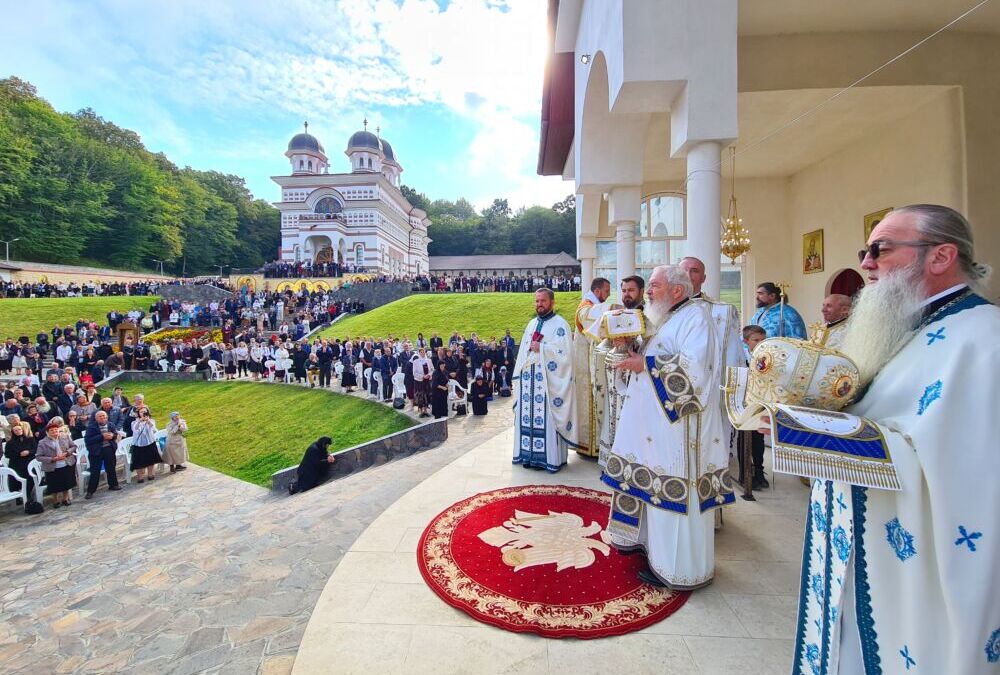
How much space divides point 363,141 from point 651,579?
64397mm

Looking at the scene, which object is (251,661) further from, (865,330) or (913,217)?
Answer: (913,217)

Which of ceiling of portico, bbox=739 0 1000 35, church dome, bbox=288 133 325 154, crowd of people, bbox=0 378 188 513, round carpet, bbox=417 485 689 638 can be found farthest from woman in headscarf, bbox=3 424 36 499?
church dome, bbox=288 133 325 154

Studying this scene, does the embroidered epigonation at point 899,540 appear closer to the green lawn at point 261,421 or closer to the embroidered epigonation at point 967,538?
Answer: the embroidered epigonation at point 967,538

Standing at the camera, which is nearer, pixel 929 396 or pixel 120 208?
pixel 929 396

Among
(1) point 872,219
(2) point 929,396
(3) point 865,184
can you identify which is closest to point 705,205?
(2) point 929,396

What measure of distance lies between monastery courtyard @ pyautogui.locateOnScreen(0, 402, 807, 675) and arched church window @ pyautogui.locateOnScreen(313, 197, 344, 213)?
48272 millimetres

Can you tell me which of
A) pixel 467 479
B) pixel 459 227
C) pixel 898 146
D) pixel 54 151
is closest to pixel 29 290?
pixel 54 151

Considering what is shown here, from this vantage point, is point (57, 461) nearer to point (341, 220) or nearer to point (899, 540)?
point (899, 540)

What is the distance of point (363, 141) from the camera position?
194 ft

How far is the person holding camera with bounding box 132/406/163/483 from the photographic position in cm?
943

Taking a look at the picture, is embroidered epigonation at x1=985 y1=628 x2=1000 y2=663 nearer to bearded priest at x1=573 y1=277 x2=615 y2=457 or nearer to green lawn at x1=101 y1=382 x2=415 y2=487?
bearded priest at x1=573 y1=277 x2=615 y2=457

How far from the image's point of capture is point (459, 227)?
7581 cm

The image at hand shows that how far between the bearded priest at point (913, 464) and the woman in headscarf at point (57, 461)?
10.6 metres

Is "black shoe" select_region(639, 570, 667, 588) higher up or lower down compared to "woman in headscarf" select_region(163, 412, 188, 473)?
higher up
